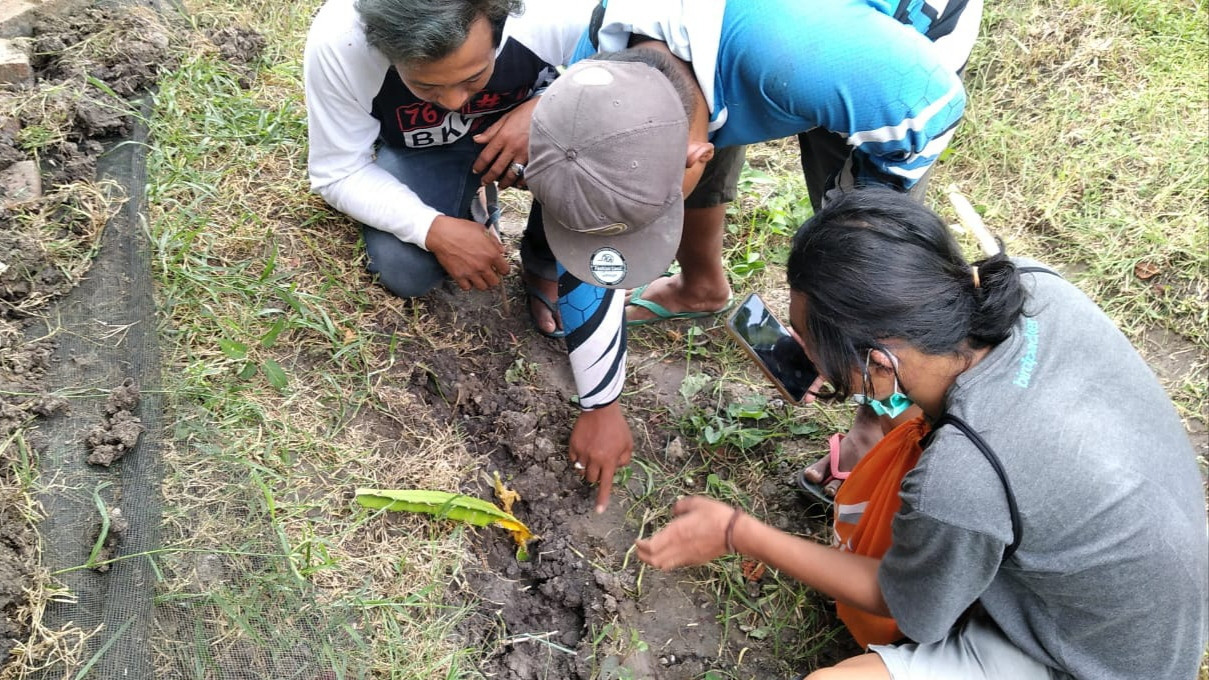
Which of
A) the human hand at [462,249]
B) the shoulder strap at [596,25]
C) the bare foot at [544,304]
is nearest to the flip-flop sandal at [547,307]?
the bare foot at [544,304]

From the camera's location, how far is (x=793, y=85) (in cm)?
180

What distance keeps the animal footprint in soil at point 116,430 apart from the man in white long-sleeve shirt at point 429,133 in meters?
0.73

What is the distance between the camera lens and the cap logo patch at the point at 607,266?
1819mm

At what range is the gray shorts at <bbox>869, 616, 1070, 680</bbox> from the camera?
160cm

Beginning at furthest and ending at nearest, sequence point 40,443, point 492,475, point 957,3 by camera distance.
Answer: point 492,475 → point 957,3 → point 40,443

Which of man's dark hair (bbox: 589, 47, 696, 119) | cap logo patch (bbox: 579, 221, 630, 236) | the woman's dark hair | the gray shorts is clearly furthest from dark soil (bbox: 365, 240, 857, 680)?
man's dark hair (bbox: 589, 47, 696, 119)

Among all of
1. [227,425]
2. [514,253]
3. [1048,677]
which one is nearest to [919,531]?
[1048,677]

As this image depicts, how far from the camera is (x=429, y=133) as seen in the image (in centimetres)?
243

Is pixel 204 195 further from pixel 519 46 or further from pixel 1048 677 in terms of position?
pixel 1048 677

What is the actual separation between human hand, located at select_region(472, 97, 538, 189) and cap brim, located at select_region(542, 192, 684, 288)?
44cm

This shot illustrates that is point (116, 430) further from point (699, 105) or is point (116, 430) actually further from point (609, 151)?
point (699, 105)

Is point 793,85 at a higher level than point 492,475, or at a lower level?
higher

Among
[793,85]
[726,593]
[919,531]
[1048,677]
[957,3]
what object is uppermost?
[957,3]

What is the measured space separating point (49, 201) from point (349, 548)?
1.28m
